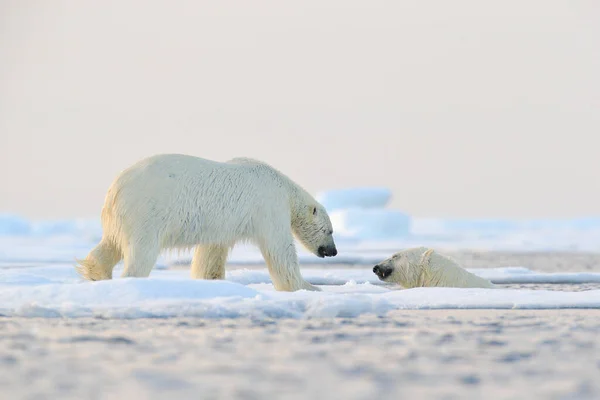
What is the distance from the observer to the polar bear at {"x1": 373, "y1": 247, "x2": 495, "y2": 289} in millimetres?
8797

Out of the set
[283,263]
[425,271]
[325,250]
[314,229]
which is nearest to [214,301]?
[283,263]

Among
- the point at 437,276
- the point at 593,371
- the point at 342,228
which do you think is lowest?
the point at 593,371

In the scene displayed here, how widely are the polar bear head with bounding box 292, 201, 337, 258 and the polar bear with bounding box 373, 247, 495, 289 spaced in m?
0.65

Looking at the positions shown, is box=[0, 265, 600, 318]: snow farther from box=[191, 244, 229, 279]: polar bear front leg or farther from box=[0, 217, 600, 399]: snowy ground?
box=[191, 244, 229, 279]: polar bear front leg

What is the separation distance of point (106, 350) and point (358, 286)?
4.87m

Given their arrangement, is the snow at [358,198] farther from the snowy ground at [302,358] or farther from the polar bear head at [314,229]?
the snowy ground at [302,358]

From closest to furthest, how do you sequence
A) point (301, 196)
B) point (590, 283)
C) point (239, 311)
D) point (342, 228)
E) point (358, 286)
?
point (239, 311) < point (301, 196) < point (358, 286) < point (590, 283) < point (342, 228)

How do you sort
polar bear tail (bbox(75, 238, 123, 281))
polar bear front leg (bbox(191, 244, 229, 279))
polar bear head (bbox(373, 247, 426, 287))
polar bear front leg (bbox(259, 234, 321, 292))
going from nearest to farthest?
polar bear tail (bbox(75, 238, 123, 281)) < polar bear front leg (bbox(259, 234, 321, 292)) < polar bear front leg (bbox(191, 244, 229, 279)) < polar bear head (bbox(373, 247, 426, 287))

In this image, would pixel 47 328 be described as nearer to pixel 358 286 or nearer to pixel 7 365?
pixel 7 365

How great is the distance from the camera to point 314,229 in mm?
8539

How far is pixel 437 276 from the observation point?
881cm

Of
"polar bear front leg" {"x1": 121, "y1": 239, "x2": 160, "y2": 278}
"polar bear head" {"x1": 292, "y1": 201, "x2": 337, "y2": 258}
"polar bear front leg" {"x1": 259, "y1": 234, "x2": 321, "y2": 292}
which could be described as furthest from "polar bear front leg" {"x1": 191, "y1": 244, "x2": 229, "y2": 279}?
"polar bear front leg" {"x1": 121, "y1": 239, "x2": 160, "y2": 278}

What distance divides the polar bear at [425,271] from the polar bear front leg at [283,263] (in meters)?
1.35

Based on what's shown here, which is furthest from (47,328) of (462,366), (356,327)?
(462,366)
